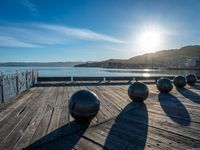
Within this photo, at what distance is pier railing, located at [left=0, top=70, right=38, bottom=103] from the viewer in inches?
390

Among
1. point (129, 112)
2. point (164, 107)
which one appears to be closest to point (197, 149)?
point (129, 112)

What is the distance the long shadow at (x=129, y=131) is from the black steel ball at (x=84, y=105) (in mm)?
782

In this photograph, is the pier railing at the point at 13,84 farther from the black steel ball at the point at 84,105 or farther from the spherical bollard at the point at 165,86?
the spherical bollard at the point at 165,86

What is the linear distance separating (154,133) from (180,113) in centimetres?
265

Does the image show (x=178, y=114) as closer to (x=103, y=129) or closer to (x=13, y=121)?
(x=103, y=129)

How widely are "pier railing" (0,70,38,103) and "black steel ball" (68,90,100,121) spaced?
6.12 m

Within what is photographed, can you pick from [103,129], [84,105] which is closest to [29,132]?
[84,105]

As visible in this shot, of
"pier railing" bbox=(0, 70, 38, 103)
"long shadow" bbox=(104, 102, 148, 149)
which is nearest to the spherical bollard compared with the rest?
"long shadow" bbox=(104, 102, 148, 149)

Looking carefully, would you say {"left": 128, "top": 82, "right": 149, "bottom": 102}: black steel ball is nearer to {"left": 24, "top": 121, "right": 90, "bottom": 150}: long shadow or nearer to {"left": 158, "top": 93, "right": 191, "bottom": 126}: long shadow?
{"left": 158, "top": 93, "right": 191, "bottom": 126}: long shadow

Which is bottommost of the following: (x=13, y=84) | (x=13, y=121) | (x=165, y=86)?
(x=13, y=121)

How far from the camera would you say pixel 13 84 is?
1198cm

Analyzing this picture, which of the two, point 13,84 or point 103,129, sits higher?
point 13,84

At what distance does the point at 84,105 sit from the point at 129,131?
145cm

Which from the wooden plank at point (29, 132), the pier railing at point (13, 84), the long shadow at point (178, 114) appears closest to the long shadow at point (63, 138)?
the wooden plank at point (29, 132)
